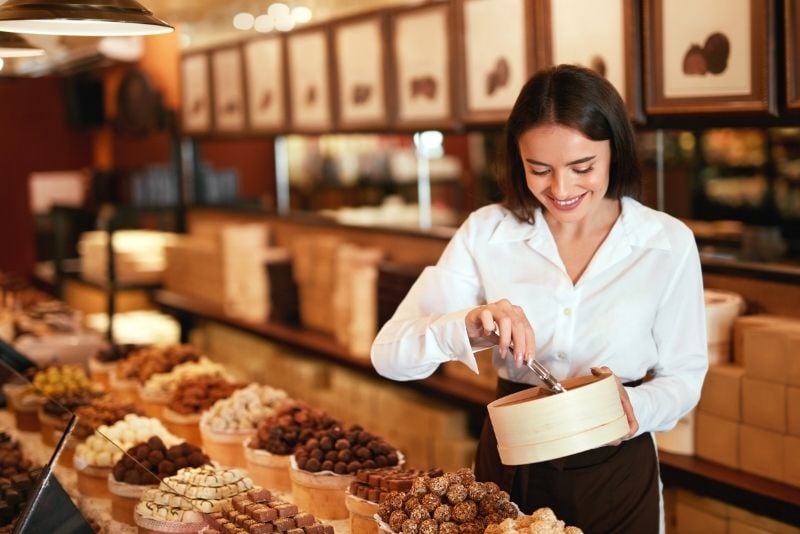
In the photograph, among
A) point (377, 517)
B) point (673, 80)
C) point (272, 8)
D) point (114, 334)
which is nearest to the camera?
point (377, 517)

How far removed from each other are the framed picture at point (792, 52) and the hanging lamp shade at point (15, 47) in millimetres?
2092

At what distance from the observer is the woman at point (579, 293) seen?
7.06 feet

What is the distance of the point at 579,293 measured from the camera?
7.52ft

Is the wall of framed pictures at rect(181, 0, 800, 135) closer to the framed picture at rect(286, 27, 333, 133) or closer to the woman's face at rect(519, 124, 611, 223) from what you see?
the framed picture at rect(286, 27, 333, 133)

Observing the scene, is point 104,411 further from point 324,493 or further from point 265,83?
point 265,83

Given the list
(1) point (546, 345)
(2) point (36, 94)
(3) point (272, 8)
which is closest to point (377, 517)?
(1) point (546, 345)

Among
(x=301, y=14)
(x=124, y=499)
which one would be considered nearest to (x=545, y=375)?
(x=124, y=499)

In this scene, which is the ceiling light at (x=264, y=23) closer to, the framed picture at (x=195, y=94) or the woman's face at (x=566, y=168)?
the framed picture at (x=195, y=94)

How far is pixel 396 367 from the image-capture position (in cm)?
226

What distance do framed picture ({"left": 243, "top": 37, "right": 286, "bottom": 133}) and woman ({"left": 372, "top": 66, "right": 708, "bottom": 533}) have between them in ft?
12.6

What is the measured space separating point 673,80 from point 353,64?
2229mm

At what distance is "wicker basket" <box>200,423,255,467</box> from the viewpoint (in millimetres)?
2996

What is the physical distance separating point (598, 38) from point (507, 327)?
6.36ft

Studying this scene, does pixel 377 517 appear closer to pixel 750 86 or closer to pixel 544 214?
pixel 544 214
